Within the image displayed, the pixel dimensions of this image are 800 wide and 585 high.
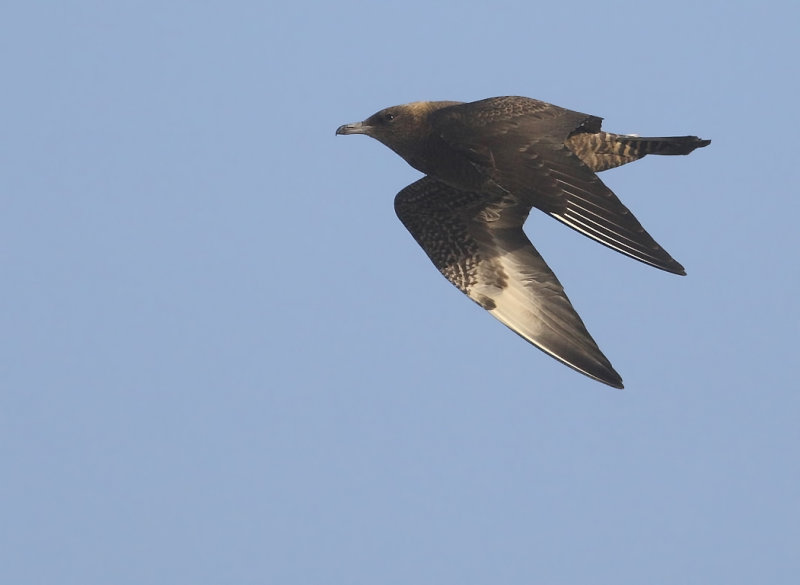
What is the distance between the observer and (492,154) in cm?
1205

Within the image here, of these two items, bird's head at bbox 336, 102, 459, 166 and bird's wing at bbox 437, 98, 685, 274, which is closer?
bird's wing at bbox 437, 98, 685, 274

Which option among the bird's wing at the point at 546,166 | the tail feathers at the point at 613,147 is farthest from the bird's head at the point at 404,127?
the tail feathers at the point at 613,147

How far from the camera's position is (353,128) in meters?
14.5

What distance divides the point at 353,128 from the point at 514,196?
2.62 metres

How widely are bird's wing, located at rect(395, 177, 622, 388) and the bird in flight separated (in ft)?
0.03

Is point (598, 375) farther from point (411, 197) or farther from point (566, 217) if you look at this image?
point (411, 197)

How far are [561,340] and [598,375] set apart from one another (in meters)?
0.61

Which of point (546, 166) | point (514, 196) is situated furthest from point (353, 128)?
point (546, 166)

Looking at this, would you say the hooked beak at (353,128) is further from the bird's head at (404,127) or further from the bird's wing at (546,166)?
the bird's wing at (546,166)

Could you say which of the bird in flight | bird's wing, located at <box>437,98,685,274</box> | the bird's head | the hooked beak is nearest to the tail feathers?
the bird in flight

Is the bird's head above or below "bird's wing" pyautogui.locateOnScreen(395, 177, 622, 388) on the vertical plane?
above

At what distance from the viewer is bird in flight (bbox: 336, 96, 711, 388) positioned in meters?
11.6

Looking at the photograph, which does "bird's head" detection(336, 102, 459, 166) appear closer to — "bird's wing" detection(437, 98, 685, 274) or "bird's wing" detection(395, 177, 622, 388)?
"bird's wing" detection(395, 177, 622, 388)

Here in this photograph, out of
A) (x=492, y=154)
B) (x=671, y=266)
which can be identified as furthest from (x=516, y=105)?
(x=671, y=266)
